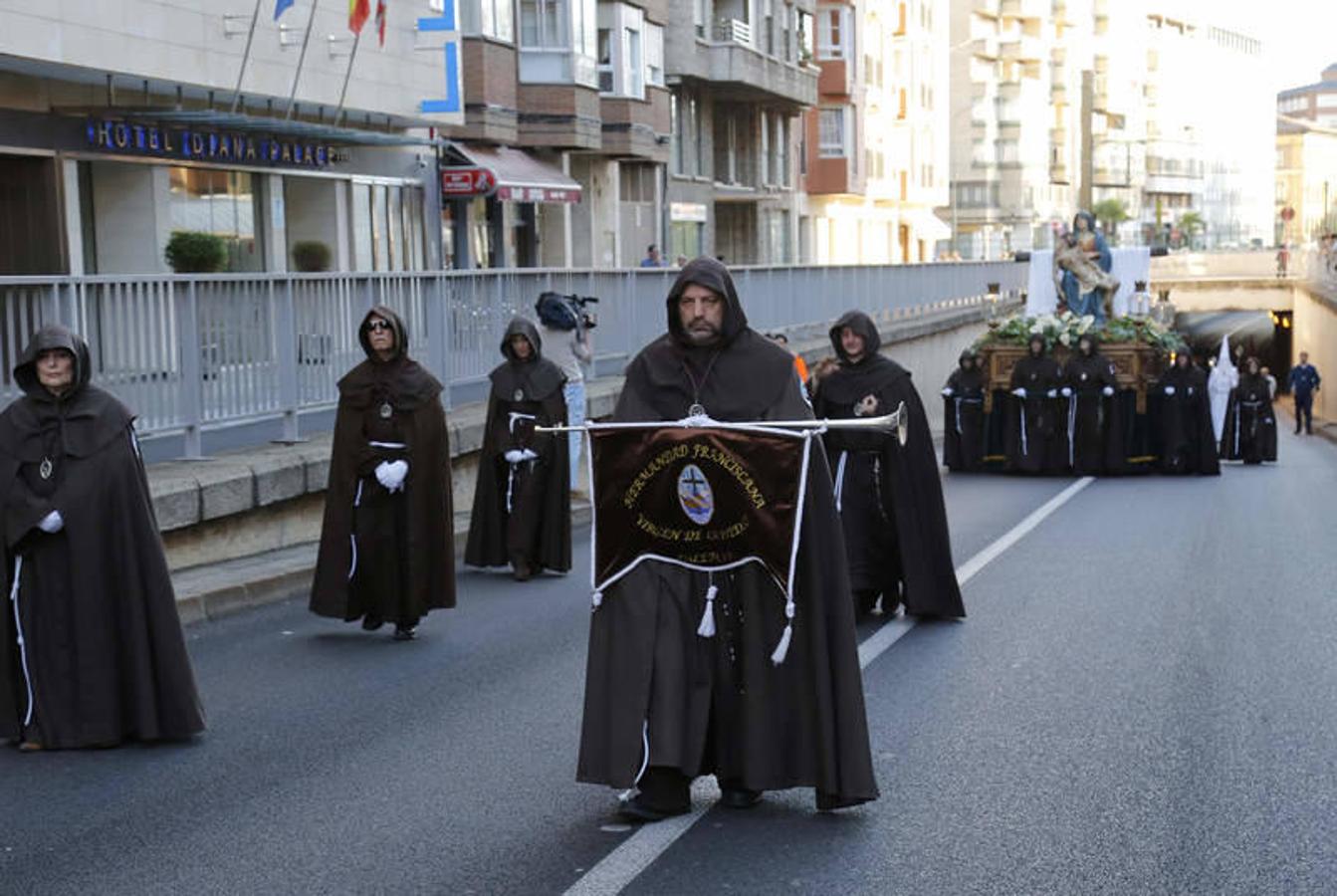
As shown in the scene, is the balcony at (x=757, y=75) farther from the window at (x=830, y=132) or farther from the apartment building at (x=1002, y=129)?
the apartment building at (x=1002, y=129)

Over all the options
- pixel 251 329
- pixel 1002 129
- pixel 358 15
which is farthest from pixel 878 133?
pixel 251 329

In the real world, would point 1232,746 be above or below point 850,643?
below

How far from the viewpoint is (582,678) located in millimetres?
10070

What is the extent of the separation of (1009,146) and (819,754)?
4074 inches

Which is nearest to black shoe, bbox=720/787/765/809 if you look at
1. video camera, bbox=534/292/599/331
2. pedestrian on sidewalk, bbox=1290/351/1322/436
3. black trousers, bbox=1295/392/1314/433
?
video camera, bbox=534/292/599/331

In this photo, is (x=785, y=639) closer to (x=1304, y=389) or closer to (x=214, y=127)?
(x=214, y=127)

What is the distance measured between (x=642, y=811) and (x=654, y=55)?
40060 mm

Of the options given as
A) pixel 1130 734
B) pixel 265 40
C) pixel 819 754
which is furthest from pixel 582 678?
pixel 265 40

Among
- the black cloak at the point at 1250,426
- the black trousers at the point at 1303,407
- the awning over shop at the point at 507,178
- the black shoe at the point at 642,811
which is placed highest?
the awning over shop at the point at 507,178

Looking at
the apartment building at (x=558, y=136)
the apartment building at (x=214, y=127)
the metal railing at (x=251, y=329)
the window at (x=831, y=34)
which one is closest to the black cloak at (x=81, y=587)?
the metal railing at (x=251, y=329)

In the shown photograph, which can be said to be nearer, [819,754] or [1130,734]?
[819,754]

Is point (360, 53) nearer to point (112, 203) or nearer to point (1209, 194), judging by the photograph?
point (112, 203)

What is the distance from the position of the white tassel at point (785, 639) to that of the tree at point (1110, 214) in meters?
105

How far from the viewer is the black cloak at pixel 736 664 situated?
22.3ft
